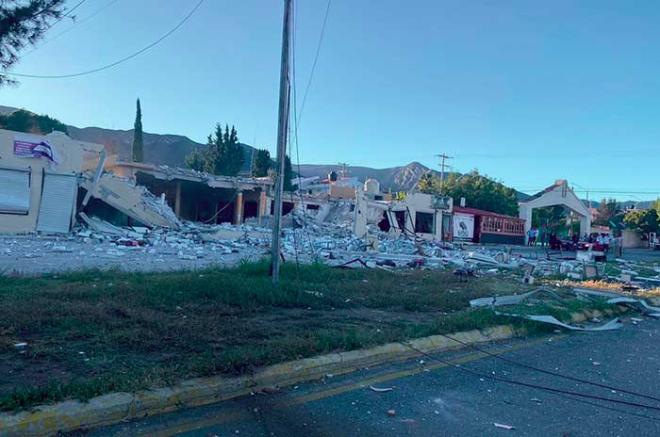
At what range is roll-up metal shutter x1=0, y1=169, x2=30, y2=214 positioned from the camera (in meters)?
21.9

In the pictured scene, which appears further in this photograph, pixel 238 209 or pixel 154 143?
pixel 154 143

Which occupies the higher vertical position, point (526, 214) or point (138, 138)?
point (138, 138)

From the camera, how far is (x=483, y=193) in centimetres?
5691

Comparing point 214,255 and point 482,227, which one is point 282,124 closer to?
point 214,255

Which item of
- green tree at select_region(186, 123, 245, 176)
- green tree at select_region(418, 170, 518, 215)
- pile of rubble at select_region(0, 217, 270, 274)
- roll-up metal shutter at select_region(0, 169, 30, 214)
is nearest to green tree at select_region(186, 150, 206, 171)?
green tree at select_region(186, 123, 245, 176)

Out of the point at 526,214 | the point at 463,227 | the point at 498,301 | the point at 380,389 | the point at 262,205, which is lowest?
the point at 380,389

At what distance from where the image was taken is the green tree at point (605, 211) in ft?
289

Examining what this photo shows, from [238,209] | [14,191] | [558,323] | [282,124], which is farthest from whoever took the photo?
[238,209]

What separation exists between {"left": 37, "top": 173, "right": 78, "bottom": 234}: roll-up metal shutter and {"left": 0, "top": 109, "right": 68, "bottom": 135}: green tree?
42.2 ft

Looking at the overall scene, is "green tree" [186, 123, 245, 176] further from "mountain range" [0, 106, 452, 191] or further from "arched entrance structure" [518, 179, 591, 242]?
"mountain range" [0, 106, 452, 191]

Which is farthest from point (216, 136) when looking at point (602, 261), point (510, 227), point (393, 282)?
point (393, 282)

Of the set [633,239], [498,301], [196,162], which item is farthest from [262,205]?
[633,239]

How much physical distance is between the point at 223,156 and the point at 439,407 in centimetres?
6390

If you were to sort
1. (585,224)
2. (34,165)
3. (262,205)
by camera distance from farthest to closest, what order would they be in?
(585,224), (262,205), (34,165)
